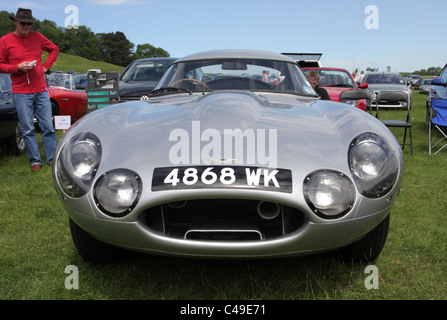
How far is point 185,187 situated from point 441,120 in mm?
5325

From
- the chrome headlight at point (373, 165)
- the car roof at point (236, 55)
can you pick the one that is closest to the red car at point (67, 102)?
the car roof at point (236, 55)

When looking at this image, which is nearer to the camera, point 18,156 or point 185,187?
point 185,187

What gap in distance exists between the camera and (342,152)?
5.85 ft

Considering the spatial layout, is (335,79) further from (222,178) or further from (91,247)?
(222,178)

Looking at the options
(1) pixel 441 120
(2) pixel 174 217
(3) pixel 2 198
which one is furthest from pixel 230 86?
(1) pixel 441 120

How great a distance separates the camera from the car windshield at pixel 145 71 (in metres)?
8.32

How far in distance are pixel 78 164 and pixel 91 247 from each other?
58 cm

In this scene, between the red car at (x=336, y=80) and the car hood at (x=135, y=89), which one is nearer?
the car hood at (x=135, y=89)

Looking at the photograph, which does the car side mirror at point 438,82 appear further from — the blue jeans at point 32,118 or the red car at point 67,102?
the red car at point 67,102

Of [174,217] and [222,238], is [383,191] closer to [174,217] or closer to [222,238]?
[222,238]

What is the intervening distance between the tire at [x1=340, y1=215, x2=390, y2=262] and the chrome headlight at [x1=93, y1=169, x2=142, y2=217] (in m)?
1.21

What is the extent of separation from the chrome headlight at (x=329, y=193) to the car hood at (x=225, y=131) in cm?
4

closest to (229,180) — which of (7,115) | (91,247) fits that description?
(91,247)

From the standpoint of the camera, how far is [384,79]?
13570mm
